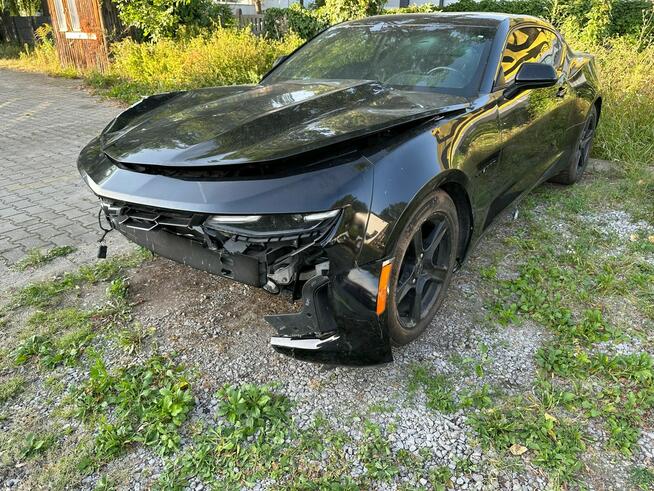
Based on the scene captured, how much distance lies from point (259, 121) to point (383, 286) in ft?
3.22

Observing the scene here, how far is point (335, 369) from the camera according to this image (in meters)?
2.35

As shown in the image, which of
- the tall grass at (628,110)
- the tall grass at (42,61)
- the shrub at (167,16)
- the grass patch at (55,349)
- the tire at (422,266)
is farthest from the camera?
the tall grass at (42,61)

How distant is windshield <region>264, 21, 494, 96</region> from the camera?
112 inches

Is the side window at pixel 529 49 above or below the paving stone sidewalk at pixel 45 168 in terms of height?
above

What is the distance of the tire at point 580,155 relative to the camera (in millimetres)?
4434

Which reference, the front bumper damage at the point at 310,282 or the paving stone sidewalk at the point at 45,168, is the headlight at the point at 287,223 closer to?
the front bumper damage at the point at 310,282

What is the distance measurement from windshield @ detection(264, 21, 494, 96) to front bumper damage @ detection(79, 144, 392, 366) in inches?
51.1

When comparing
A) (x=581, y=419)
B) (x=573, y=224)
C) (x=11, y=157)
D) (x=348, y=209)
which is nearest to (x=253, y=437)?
(x=348, y=209)

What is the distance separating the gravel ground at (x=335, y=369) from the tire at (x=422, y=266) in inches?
7.2

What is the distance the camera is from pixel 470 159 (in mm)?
2438

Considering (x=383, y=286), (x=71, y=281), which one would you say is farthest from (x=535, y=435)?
(x=71, y=281)

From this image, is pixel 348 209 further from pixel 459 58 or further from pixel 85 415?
pixel 459 58

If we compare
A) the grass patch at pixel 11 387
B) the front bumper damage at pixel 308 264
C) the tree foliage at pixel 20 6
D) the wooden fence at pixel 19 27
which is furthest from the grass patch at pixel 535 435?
the tree foliage at pixel 20 6

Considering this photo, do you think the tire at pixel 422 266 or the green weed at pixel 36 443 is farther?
the tire at pixel 422 266
